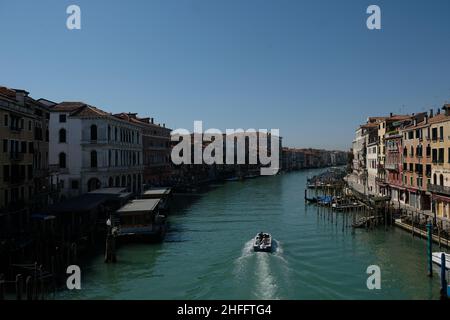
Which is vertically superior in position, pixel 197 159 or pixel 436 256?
pixel 197 159

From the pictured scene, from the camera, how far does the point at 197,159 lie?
8531 cm

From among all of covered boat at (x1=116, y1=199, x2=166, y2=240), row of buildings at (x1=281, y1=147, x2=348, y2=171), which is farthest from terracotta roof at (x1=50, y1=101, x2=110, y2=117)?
row of buildings at (x1=281, y1=147, x2=348, y2=171)

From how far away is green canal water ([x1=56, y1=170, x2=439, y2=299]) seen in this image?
16.3 meters

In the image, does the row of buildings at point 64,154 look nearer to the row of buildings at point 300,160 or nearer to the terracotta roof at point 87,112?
the terracotta roof at point 87,112

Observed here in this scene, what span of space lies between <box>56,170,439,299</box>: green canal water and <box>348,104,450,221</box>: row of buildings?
4031mm

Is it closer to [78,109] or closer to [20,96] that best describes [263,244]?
[20,96]

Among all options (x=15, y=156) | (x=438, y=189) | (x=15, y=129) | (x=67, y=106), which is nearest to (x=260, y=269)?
Answer: (x=438, y=189)

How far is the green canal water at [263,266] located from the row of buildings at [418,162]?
4031 millimetres

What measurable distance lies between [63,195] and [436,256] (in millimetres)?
30525

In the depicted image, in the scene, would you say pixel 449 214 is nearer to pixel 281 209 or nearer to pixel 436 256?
pixel 436 256

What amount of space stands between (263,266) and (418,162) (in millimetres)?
19339

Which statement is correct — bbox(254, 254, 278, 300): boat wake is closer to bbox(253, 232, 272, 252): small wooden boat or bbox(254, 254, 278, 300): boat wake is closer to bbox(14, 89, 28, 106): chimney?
bbox(253, 232, 272, 252): small wooden boat
